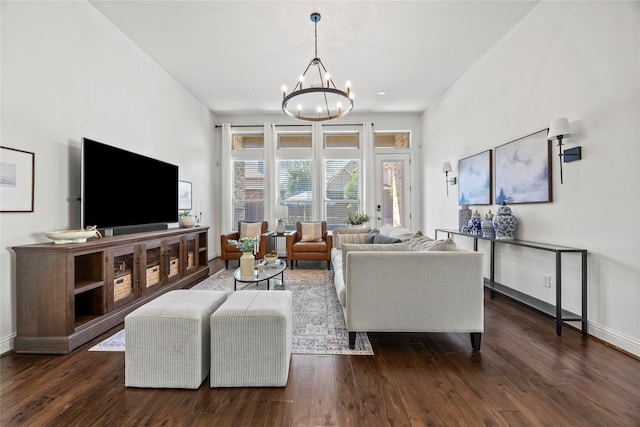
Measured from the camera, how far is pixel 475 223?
12.4ft

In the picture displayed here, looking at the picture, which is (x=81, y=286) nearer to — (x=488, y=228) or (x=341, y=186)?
(x=488, y=228)

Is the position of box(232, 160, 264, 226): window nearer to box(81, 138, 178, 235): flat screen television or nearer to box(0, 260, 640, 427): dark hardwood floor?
box(81, 138, 178, 235): flat screen television

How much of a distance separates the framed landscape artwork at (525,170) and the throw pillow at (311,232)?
293 cm

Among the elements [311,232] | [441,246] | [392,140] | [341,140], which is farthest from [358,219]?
[441,246]

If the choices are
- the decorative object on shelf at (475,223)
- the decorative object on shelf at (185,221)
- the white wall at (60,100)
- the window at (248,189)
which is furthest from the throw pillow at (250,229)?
the decorative object on shelf at (475,223)

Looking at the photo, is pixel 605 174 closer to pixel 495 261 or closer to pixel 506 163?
pixel 506 163

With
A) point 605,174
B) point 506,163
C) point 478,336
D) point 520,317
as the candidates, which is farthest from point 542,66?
point 478,336

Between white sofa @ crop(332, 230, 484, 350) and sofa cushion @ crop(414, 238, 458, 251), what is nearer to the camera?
white sofa @ crop(332, 230, 484, 350)

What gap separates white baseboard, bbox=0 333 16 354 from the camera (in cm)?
208

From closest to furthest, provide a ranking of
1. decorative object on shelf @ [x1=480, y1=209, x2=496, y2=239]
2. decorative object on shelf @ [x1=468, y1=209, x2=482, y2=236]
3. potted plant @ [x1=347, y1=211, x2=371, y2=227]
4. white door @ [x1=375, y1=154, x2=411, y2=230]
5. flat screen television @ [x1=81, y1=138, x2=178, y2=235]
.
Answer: flat screen television @ [x1=81, y1=138, x2=178, y2=235] < decorative object on shelf @ [x1=480, y1=209, x2=496, y2=239] < decorative object on shelf @ [x1=468, y1=209, x2=482, y2=236] < potted plant @ [x1=347, y1=211, x2=371, y2=227] < white door @ [x1=375, y1=154, x2=411, y2=230]

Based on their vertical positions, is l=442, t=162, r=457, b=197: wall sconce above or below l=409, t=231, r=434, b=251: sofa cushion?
above

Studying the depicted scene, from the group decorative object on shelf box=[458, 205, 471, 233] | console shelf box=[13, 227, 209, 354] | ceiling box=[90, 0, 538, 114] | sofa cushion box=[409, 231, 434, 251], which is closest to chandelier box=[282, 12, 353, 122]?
ceiling box=[90, 0, 538, 114]

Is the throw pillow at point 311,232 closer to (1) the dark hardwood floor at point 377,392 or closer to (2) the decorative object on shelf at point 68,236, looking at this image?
(1) the dark hardwood floor at point 377,392

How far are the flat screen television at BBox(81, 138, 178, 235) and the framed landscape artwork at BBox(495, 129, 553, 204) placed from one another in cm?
435
